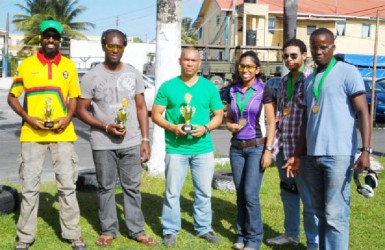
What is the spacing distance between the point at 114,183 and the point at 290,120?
183 centimetres

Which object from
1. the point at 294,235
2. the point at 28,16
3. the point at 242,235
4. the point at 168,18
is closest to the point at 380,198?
the point at 294,235

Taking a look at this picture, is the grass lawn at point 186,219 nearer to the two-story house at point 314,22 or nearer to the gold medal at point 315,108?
the gold medal at point 315,108

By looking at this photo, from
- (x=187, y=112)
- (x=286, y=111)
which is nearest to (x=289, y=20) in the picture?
(x=286, y=111)

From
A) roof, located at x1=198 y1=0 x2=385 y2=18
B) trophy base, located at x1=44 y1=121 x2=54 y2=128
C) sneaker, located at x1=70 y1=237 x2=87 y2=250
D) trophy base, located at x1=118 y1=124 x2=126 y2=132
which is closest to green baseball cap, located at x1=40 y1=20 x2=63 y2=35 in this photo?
trophy base, located at x1=44 y1=121 x2=54 y2=128

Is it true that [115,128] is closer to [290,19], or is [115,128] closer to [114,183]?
[114,183]

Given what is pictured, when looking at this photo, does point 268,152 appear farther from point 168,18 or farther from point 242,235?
point 168,18

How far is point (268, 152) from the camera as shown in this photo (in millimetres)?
4773

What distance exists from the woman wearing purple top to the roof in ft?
113

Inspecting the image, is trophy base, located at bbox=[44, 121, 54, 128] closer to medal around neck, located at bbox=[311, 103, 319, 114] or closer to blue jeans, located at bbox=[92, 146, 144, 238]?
blue jeans, located at bbox=[92, 146, 144, 238]

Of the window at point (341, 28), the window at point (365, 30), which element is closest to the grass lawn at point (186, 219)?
the window at point (341, 28)

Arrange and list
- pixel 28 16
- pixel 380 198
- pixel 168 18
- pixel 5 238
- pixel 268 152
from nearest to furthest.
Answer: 1. pixel 268 152
2. pixel 5 238
3. pixel 380 198
4. pixel 168 18
5. pixel 28 16

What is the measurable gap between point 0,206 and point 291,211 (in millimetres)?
3235

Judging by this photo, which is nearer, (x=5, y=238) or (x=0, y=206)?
(x=5, y=238)

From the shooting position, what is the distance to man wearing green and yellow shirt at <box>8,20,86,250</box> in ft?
15.2
